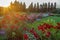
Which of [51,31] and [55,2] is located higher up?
[55,2]

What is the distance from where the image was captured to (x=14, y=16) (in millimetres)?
2342

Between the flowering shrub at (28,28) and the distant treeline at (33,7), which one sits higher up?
the distant treeline at (33,7)

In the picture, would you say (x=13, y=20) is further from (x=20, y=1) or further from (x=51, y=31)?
(x=51, y=31)

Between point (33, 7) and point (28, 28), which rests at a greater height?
point (33, 7)

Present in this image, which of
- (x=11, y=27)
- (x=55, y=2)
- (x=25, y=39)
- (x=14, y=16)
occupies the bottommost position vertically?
(x=25, y=39)

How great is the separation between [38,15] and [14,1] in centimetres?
41

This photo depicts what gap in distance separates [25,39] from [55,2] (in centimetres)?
71

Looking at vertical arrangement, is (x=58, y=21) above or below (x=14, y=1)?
below

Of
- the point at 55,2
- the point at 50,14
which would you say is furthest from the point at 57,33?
the point at 55,2

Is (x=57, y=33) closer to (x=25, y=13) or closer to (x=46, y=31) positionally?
(x=46, y=31)

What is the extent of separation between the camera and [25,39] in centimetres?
233

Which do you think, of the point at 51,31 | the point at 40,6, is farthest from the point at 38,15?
the point at 51,31

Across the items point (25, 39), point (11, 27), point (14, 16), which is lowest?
point (25, 39)

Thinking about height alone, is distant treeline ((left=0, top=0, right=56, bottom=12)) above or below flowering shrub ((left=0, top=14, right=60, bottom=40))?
above
